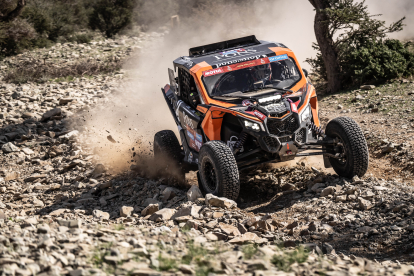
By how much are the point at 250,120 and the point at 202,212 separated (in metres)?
1.51

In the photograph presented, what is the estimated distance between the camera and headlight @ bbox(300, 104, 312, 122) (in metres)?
6.65

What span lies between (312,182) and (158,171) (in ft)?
9.86

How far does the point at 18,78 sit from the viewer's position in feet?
52.7

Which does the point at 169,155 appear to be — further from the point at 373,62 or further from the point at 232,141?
the point at 373,62

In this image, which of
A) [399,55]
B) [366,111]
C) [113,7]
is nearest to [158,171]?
[366,111]

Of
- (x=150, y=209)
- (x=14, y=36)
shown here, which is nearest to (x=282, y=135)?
(x=150, y=209)

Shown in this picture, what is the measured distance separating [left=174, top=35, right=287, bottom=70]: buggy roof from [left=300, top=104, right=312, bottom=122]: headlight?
1370mm

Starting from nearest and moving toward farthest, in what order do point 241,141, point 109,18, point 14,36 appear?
1. point 241,141
2. point 14,36
3. point 109,18

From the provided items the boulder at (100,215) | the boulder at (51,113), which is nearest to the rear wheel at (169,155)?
the boulder at (100,215)

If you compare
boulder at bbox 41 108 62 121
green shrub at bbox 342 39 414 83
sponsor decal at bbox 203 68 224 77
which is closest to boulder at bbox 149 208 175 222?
sponsor decal at bbox 203 68 224 77

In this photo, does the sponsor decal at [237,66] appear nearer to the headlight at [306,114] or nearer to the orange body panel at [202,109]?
the orange body panel at [202,109]

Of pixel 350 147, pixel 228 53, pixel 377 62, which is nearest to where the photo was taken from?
pixel 350 147

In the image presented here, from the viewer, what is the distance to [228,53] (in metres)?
8.08

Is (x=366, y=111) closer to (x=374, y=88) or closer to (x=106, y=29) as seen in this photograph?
(x=374, y=88)
